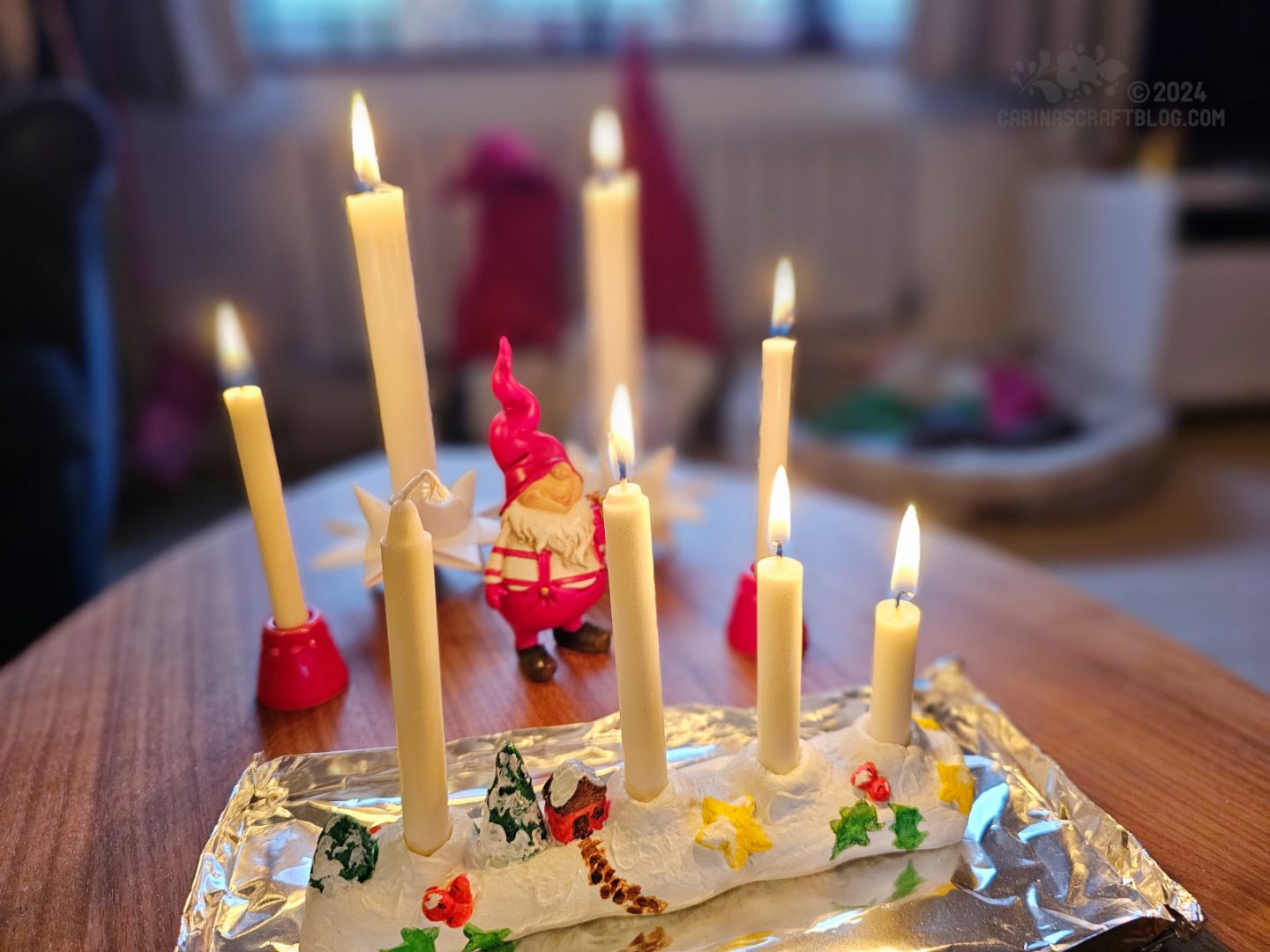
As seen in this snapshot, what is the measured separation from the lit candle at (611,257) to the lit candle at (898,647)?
340 mm

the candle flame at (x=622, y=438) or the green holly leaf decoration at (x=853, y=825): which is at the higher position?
the candle flame at (x=622, y=438)

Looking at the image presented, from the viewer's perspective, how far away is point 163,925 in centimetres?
50

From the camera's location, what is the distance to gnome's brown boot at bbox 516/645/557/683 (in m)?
0.69

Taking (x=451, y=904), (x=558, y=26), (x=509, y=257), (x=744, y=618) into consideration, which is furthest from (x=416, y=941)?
(x=558, y=26)

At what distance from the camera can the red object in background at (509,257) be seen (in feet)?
6.39

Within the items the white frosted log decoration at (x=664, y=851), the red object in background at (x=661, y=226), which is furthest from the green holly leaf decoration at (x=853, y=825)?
the red object in background at (x=661, y=226)

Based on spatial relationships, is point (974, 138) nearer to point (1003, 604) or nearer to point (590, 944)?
point (1003, 604)

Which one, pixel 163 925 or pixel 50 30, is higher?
pixel 50 30

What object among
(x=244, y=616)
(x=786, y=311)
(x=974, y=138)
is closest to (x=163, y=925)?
(x=244, y=616)

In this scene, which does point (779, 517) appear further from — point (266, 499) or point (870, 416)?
point (870, 416)

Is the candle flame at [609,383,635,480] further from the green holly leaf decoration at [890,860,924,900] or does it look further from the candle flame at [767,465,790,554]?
the green holly leaf decoration at [890,860,924,900]

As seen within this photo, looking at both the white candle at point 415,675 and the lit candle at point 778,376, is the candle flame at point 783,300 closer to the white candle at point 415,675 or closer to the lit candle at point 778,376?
the lit candle at point 778,376

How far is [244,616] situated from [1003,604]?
0.65 metres

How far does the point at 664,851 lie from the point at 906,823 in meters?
0.14
